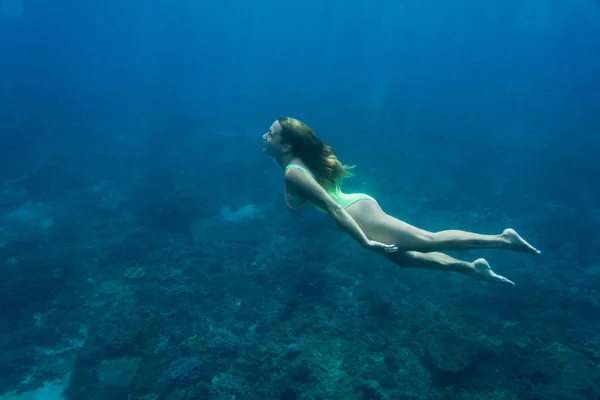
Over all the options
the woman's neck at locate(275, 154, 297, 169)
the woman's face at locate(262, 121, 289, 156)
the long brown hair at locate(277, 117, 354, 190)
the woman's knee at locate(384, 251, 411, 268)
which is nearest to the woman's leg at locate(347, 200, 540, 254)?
the woman's knee at locate(384, 251, 411, 268)

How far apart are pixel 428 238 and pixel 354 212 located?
90 centimetres

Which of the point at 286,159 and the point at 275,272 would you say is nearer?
the point at 286,159

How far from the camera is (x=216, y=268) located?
14336mm

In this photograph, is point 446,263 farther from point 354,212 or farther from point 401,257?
point 354,212

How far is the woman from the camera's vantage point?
380 cm

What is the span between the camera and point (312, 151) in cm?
425

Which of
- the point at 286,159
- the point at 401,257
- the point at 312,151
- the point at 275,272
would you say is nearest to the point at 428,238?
the point at 401,257

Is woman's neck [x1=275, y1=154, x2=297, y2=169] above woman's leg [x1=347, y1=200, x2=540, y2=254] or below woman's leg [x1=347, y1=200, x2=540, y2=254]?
above

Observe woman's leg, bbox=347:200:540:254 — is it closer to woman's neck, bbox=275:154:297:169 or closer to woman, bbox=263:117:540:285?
woman, bbox=263:117:540:285

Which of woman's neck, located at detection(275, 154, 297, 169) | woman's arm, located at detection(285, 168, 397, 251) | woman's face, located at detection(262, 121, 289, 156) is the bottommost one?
woman's arm, located at detection(285, 168, 397, 251)

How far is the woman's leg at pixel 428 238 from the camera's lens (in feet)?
13.1

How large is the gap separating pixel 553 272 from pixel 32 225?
25240mm

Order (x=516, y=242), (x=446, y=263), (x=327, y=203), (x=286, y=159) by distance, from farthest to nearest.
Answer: (x=446, y=263)
(x=286, y=159)
(x=516, y=242)
(x=327, y=203)

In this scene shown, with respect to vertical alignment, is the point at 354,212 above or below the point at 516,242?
above
